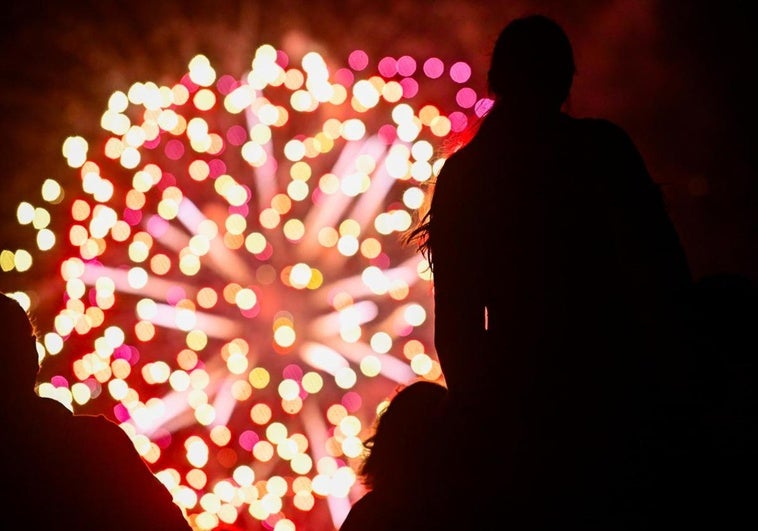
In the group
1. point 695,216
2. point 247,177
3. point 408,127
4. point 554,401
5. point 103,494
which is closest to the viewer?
point 554,401

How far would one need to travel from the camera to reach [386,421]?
3.74ft

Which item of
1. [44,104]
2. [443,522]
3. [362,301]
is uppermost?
[44,104]

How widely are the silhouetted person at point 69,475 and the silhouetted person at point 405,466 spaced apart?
17.4 inches

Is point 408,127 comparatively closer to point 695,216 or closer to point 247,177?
point 247,177

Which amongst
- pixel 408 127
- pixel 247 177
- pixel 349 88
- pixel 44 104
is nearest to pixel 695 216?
pixel 408 127

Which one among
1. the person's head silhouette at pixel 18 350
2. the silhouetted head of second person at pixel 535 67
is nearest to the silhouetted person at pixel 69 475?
the person's head silhouette at pixel 18 350

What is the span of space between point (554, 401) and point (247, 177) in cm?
358

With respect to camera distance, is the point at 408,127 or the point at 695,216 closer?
the point at 695,216

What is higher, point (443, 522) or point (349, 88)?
point (349, 88)

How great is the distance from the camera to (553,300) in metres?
1.09

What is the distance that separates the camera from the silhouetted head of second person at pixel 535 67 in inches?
48.2

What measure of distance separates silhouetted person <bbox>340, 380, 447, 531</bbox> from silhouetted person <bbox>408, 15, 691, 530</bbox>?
4 cm

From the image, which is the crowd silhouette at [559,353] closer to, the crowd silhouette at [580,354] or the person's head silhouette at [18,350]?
the crowd silhouette at [580,354]

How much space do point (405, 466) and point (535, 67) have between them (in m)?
0.58
